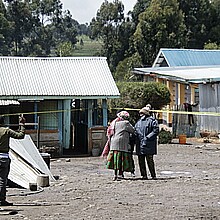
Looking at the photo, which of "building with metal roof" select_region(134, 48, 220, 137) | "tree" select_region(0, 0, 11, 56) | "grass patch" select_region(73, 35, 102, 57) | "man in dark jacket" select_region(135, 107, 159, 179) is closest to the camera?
"man in dark jacket" select_region(135, 107, 159, 179)

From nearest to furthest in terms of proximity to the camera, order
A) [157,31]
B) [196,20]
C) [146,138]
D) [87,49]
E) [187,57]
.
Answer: [146,138] → [187,57] → [157,31] → [196,20] → [87,49]

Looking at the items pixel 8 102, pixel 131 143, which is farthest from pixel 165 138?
pixel 131 143

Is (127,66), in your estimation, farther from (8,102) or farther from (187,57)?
(8,102)

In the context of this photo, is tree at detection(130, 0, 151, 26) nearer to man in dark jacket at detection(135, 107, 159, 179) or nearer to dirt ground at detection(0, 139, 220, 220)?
dirt ground at detection(0, 139, 220, 220)

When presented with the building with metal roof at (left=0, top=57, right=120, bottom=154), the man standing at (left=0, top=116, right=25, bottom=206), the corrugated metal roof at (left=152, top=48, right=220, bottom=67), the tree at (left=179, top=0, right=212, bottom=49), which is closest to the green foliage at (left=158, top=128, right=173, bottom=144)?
the building with metal roof at (left=0, top=57, right=120, bottom=154)

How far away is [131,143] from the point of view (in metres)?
14.6

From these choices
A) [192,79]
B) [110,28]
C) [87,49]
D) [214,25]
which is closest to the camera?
[192,79]

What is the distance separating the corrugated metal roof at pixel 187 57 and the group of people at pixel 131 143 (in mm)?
26762

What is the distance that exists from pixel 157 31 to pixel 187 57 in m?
9.02

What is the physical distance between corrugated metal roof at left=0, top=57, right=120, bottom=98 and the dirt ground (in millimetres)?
6748

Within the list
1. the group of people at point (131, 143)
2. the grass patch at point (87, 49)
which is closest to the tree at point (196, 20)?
the grass patch at point (87, 49)

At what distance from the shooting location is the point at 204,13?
192 ft

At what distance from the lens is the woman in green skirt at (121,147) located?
47.3 ft

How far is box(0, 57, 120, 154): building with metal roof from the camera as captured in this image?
79.9 feet
